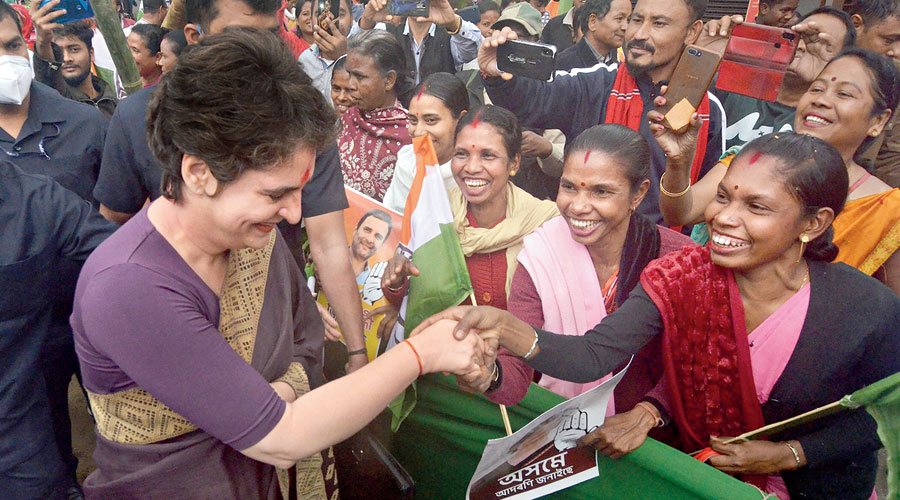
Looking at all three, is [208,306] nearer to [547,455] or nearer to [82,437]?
[547,455]

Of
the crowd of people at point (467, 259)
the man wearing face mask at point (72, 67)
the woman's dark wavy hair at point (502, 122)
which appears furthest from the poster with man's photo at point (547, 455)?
the man wearing face mask at point (72, 67)

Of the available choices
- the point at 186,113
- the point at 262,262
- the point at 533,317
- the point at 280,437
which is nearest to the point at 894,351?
the point at 533,317

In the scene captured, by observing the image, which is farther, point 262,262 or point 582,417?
point 582,417

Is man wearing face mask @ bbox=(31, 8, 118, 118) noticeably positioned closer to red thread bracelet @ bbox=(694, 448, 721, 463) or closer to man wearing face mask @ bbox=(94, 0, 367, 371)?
man wearing face mask @ bbox=(94, 0, 367, 371)

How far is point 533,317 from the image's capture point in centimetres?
211

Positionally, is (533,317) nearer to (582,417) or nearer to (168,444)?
(582,417)

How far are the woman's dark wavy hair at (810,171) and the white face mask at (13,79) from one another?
3087 millimetres

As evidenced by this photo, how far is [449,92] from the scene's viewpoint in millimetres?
3053

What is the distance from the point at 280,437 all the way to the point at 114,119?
150cm

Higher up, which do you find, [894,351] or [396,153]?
[894,351]

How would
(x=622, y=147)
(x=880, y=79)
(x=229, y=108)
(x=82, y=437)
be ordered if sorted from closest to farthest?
(x=229, y=108) → (x=622, y=147) → (x=880, y=79) → (x=82, y=437)

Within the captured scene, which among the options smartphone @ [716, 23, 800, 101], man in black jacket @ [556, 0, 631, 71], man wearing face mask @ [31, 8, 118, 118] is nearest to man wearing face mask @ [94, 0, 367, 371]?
smartphone @ [716, 23, 800, 101]

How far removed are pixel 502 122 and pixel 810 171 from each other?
1.27m

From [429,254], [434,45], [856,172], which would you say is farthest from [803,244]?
[434,45]
